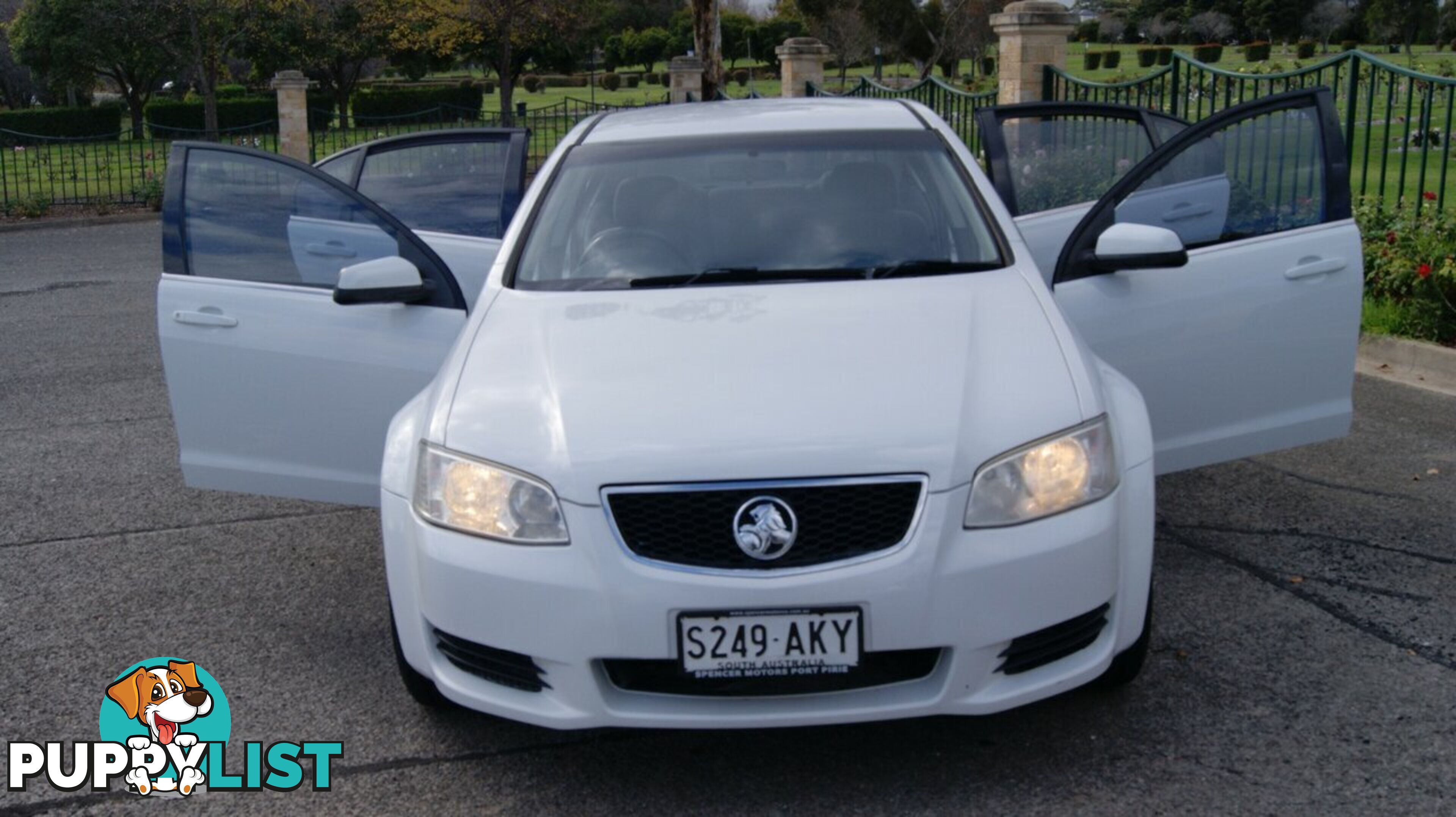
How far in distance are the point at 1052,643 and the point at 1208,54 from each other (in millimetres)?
53302

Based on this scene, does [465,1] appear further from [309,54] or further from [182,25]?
[309,54]

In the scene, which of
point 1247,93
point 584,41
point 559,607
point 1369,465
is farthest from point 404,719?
point 584,41

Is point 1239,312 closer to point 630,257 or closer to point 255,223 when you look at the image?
point 630,257

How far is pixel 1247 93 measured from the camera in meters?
12.5

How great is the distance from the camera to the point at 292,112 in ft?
89.0

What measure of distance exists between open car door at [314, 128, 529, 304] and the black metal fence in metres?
11.9

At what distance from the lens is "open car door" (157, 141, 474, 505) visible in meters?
4.78

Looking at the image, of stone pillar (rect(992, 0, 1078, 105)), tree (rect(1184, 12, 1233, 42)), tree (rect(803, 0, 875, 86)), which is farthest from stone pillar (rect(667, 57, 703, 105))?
tree (rect(1184, 12, 1233, 42))

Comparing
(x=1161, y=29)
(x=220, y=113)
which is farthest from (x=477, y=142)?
(x=1161, y=29)

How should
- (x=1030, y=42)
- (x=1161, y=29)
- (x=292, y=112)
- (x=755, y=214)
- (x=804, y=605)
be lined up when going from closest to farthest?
1. (x=804, y=605)
2. (x=755, y=214)
3. (x=1030, y=42)
4. (x=292, y=112)
5. (x=1161, y=29)

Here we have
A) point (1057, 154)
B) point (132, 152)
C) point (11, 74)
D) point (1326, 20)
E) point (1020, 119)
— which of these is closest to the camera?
point (1020, 119)

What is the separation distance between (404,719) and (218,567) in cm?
172

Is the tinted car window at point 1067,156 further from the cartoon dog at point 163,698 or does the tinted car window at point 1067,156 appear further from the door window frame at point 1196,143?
the cartoon dog at point 163,698

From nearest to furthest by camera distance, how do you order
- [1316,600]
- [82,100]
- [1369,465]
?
[1316,600], [1369,465], [82,100]
